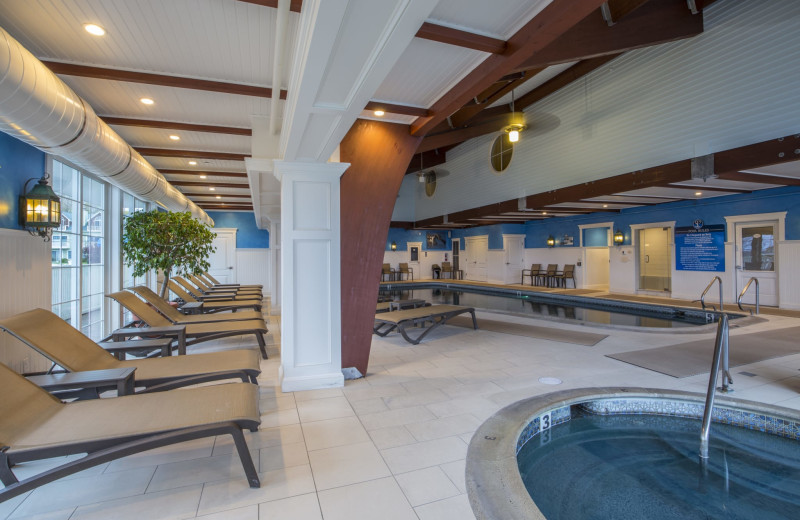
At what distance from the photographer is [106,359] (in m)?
3.30

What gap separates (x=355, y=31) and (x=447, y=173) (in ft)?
47.5

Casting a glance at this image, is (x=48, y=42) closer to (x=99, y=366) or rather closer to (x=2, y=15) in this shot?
(x=2, y=15)

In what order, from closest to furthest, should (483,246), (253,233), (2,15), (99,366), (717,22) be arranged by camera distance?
(2,15) < (99,366) < (717,22) < (253,233) < (483,246)

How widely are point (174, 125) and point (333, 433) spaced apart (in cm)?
418

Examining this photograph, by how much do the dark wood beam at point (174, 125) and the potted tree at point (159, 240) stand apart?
2128mm

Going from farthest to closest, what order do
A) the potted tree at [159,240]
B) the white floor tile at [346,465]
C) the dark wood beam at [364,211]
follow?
the potted tree at [159,240] < the dark wood beam at [364,211] < the white floor tile at [346,465]

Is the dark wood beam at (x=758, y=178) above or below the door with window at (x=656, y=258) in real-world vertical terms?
above

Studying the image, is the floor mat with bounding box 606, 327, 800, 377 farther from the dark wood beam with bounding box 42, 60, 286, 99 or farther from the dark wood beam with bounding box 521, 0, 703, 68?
the dark wood beam with bounding box 42, 60, 286, 99

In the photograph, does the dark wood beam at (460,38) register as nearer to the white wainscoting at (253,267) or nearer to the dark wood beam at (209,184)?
the dark wood beam at (209,184)

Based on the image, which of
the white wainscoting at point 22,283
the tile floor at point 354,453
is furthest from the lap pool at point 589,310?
the white wainscoting at point 22,283

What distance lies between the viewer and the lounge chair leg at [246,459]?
2.09 metres

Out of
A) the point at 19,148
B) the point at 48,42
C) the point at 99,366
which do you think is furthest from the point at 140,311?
the point at 48,42

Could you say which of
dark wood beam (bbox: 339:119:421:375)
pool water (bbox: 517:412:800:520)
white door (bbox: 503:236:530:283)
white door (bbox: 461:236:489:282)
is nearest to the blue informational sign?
white door (bbox: 503:236:530:283)

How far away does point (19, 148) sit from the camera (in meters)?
3.55
